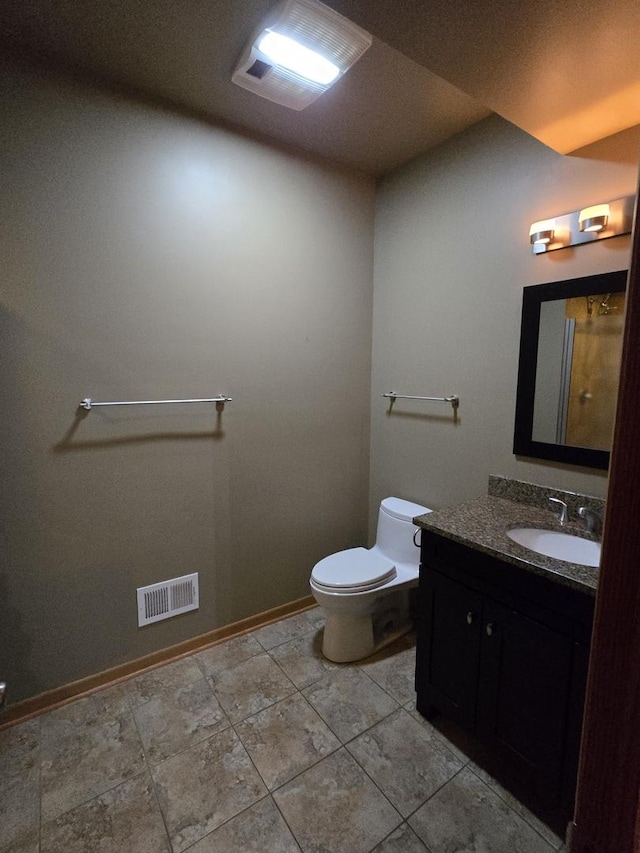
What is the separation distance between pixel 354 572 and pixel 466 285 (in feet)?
5.06

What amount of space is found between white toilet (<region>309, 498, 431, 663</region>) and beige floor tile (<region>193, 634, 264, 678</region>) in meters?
0.40

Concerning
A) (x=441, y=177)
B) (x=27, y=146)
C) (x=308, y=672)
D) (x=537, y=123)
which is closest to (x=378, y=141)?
(x=441, y=177)

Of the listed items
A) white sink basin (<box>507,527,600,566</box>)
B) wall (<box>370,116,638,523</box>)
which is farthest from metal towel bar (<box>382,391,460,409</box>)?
white sink basin (<box>507,527,600,566</box>)

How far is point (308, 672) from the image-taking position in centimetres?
199

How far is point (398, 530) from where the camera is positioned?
2229 mm

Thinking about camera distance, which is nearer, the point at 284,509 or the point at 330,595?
the point at 330,595

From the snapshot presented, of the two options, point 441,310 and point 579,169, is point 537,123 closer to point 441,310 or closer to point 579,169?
point 579,169

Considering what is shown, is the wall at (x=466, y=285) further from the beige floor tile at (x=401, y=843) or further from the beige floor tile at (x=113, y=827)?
the beige floor tile at (x=113, y=827)

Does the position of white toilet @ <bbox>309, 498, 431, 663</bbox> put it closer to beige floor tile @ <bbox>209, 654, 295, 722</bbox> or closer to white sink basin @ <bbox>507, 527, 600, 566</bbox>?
beige floor tile @ <bbox>209, 654, 295, 722</bbox>

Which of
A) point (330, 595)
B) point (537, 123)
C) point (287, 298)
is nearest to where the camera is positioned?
point (537, 123)

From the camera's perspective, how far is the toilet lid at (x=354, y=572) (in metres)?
1.94

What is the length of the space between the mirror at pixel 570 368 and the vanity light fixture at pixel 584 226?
0.15 m

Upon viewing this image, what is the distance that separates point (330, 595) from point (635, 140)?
2.16 metres

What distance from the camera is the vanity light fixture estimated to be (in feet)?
4.87
